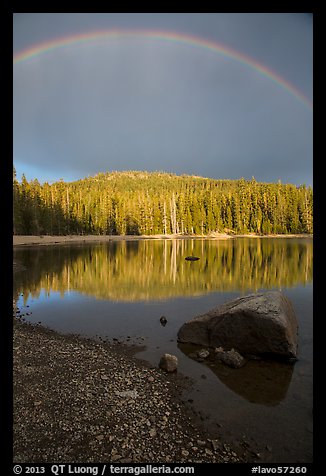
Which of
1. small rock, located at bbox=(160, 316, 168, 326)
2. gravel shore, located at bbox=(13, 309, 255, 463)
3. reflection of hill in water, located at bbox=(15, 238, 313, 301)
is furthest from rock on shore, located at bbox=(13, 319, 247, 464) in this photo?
reflection of hill in water, located at bbox=(15, 238, 313, 301)

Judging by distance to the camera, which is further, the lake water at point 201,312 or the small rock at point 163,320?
the small rock at point 163,320

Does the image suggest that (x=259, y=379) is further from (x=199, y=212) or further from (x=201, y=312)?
(x=199, y=212)

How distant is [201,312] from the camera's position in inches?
733

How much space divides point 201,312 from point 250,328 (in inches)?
→ 281

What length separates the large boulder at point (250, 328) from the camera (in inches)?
445

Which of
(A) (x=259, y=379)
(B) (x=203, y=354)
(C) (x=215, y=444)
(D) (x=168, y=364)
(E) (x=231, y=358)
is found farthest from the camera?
(B) (x=203, y=354)

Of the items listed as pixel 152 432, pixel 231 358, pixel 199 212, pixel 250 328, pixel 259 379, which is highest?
pixel 199 212

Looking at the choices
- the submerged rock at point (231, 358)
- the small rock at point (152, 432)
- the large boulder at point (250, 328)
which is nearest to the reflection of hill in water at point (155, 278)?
the large boulder at point (250, 328)

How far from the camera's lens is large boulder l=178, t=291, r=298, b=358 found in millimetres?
11297

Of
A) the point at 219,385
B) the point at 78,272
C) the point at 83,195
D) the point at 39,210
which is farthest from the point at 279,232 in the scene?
the point at 219,385

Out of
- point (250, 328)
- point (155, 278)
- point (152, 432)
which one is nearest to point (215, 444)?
point (152, 432)

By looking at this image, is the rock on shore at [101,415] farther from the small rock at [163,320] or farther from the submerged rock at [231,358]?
the small rock at [163,320]

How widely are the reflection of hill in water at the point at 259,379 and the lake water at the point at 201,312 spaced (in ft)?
0.11
